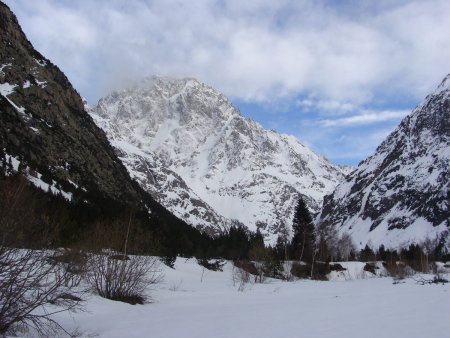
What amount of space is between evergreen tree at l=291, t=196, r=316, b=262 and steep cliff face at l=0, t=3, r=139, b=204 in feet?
131

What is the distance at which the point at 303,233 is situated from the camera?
6072cm

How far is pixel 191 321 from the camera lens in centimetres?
1245

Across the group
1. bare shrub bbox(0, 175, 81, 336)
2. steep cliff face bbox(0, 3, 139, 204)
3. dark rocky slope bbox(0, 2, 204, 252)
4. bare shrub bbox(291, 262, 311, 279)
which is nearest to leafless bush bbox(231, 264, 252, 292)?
bare shrub bbox(291, 262, 311, 279)

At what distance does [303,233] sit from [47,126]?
64324 millimetres

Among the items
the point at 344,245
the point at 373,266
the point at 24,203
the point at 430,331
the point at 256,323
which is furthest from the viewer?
the point at 344,245

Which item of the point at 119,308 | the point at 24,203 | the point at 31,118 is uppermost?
the point at 31,118

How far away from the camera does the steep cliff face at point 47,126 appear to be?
83562 millimetres

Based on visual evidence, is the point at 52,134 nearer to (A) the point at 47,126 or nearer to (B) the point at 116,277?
(A) the point at 47,126

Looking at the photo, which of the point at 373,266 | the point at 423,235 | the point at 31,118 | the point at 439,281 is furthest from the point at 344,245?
the point at 439,281

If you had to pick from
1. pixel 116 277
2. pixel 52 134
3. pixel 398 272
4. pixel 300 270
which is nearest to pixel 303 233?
pixel 300 270

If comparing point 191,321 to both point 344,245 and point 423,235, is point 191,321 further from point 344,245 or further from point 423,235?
point 423,235

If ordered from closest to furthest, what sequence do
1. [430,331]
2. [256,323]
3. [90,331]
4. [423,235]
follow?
[430,331]
[90,331]
[256,323]
[423,235]

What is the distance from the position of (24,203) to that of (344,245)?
137m

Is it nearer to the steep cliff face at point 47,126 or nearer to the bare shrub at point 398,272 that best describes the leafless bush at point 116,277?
the bare shrub at point 398,272
